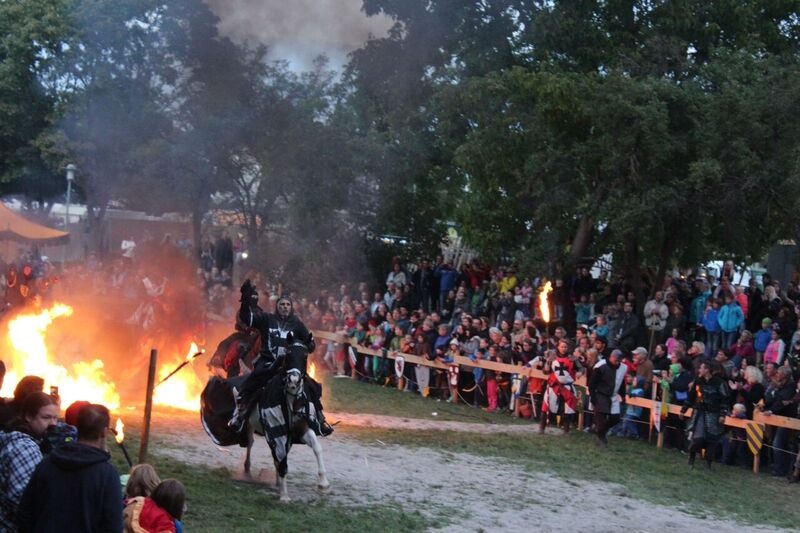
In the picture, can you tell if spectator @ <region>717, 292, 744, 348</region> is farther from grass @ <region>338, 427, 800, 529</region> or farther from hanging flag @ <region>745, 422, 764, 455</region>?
hanging flag @ <region>745, 422, 764, 455</region>

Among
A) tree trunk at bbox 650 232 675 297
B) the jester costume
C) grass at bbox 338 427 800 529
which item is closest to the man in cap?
grass at bbox 338 427 800 529

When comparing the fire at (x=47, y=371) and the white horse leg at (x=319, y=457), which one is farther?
the fire at (x=47, y=371)

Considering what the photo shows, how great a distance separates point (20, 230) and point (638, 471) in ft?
63.5

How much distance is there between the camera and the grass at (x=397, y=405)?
18.8m

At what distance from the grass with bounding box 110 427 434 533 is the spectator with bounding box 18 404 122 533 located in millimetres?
4262

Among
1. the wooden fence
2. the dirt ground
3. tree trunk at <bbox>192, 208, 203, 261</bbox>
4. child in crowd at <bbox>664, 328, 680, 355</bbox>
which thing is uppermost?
tree trunk at <bbox>192, 208, 203, 261</bbox>

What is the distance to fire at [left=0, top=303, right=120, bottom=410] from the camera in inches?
555

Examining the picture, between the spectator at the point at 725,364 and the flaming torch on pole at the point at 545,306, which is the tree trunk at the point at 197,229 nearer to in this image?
the flaming torch on pole at the point at 545,306

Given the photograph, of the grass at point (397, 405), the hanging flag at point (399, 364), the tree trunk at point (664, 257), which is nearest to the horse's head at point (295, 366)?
the grass at point (397, 405)

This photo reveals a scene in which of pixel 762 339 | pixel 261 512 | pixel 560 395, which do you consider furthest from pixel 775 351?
pixel 261 512

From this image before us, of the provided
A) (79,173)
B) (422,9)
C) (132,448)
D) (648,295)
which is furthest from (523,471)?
(79,173)

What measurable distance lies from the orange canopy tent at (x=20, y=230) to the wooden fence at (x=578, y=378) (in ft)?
27.9

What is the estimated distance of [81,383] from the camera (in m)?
14.2

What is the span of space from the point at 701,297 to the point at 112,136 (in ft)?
48.6
